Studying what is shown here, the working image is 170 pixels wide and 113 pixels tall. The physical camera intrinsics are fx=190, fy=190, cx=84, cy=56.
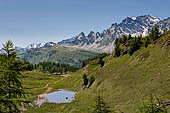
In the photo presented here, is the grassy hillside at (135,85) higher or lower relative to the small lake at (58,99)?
higher

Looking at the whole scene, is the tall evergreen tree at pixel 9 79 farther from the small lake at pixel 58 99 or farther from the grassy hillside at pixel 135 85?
Answer: the small lake at pixel 58 99

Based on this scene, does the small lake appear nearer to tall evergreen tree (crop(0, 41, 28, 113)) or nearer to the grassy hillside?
the grassy hillside

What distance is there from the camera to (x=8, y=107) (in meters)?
18.5

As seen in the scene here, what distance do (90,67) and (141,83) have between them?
73.4 m

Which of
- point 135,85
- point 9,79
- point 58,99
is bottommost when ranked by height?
point 58,99

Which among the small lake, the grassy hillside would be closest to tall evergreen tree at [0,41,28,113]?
the grassy hillside

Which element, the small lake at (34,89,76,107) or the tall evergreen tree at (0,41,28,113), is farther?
the small lake at (34,89,76,107)

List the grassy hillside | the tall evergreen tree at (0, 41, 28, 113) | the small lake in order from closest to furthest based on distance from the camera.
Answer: the tall evergreen tree at (0, 41, 28, 113) < the grassy hillside < the small lake

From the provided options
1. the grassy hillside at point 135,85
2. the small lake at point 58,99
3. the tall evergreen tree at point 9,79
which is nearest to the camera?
the tall evergreen tree at point 9,79

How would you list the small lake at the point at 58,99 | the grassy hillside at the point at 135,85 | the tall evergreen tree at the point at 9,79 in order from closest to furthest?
1. the tall evergreen tree at the point at 9,79
2. the grassy hillside at the point at 135,85
3. the small lake at the point at 58,99

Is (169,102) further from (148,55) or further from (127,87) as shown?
(148,55)

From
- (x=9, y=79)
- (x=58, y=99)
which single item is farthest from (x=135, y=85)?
(x=9, y=79)

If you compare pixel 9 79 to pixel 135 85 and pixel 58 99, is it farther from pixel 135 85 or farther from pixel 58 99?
pixel 58 99

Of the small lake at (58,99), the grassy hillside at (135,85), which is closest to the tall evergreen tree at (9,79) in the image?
the grassy hillside at (135,85)
